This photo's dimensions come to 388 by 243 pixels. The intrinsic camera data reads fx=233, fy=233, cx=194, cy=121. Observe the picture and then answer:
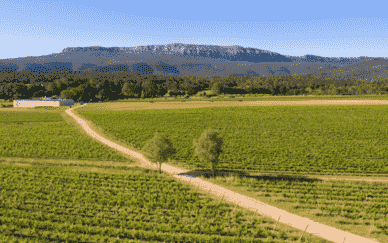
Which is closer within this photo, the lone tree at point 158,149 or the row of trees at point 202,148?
the row of trees at point 202,148

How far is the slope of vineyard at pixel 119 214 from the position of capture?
18.9 m

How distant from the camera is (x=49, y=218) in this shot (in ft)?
69.4

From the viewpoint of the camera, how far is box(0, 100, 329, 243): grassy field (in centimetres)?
1898

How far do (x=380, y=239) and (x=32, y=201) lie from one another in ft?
107

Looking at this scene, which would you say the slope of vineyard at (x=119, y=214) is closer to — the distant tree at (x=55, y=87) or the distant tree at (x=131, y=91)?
the distant tree at (x=131, y=91)

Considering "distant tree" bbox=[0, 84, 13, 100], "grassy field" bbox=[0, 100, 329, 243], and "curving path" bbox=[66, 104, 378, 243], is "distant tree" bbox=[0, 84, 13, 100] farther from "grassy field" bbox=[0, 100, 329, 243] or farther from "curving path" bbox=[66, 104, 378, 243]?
"curving path" bbox=[66, 104, 378, 243]

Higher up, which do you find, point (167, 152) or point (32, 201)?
point (167, 152)

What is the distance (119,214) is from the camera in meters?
21.9

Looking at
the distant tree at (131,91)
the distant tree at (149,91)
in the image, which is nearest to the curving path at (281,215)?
the distant tree at (149,91)

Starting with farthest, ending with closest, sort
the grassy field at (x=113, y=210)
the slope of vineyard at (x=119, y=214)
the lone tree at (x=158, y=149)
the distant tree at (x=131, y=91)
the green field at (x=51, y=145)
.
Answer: the distant tree at (x=131, y=91)
the green field at (x=51, y=145)
the lone tree at (x=158, y=149)
the grassy field at (x=113, y=210)
the slope of vineyard at (x=119, y=214)

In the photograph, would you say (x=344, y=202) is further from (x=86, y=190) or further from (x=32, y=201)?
(x=32, y=201)

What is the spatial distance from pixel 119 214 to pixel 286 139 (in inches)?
1591

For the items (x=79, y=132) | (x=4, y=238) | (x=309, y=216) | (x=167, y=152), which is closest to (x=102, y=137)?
(x=79, y=132)

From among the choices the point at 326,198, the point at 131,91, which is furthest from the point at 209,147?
the point at 131,91
